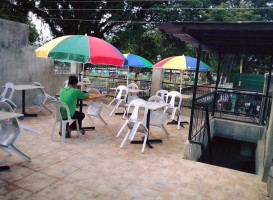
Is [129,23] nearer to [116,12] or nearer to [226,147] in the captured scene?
[116,12]

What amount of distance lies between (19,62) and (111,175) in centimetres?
617

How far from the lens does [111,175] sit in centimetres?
359

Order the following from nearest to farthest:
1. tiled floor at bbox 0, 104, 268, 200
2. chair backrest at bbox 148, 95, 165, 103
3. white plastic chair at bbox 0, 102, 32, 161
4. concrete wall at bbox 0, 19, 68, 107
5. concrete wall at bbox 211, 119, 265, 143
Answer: tiled floor at bbox 0, 104, 268, 200
white plastic chair at bbox 0, 102, 32, 161
chair backrest at bbox 148, 95, 165, 103
concrete wall at bbox 211, 119, 265, 143
concrete wall at bbox 0, 19, 68, 107

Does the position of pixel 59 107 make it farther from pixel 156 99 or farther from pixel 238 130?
pixel 238 130

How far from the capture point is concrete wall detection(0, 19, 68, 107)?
7355mm

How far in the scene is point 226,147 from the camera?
8328 mm

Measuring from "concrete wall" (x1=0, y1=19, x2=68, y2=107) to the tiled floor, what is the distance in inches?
140

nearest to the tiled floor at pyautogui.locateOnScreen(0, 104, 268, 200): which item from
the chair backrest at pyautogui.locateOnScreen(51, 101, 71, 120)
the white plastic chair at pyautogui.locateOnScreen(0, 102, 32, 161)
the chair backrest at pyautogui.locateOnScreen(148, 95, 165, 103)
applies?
the white plastic chair at pyautogui.locateOnScreen(0, 102, 32, 161)

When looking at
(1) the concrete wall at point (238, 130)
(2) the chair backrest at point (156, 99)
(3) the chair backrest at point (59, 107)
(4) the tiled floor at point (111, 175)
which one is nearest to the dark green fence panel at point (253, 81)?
(1) the concrete wall at point (238, 130)

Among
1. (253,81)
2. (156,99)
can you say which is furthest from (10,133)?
(253,81)

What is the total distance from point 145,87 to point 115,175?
6500mm

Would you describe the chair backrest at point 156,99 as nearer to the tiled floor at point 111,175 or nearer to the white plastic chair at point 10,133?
the tiled floor at point 111,175

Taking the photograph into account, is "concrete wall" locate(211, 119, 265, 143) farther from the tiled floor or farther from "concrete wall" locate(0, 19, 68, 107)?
"concrete wall" locate(0, 19, 68, 107)

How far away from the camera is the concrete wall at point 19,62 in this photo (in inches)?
290
